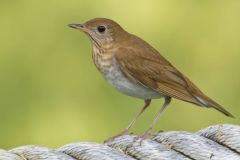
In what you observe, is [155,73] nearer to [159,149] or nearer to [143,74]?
[143,74]

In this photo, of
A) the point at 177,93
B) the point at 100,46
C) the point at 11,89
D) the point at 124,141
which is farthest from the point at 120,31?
the point at 11,89

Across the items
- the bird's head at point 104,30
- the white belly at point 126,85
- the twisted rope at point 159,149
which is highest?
the bird's head at point 104,30

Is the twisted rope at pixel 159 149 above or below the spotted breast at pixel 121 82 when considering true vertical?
below

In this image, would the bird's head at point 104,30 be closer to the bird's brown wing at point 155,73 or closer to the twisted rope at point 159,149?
the bird's brown wing at point 155,73

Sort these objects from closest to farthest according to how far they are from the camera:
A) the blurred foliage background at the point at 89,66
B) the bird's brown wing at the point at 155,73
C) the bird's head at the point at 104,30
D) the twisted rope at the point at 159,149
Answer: the twisted rope at the point at 159,149 → the bird's brown wing at the point at 155,73 → the bird's head at the point at 104,30 → the blurred foliage background at the point at 89,66

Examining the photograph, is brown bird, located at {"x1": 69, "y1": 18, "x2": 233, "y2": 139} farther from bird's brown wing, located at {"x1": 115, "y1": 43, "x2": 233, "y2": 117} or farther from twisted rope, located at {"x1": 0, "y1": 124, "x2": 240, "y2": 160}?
twisted rope, located at {"x1": 0, "y1": 124, "x2": 240, "y2": 160}

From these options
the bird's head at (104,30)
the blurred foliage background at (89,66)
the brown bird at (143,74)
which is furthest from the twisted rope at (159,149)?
the blurred foliage background at (89,66)

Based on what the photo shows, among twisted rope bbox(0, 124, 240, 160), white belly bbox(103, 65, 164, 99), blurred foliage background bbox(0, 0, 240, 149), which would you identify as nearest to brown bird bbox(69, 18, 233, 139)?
white belly bbox(103, 65, 164, 99)

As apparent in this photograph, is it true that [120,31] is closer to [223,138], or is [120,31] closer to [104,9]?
[223,138]
